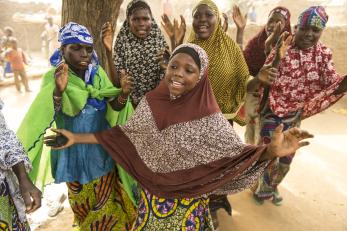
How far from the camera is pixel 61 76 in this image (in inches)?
82.0

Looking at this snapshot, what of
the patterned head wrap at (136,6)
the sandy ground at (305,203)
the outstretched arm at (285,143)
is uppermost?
the patterned head wrap at (136,6)

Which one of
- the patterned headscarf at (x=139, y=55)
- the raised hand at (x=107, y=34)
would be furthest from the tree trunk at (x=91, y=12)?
the raised hand at (x=107, y=34)

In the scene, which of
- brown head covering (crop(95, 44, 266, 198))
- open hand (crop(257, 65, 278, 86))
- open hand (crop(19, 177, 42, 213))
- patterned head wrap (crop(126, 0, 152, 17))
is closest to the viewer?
open hand (crop(19, 177, 42, 213))

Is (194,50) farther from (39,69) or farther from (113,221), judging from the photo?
(39,69)

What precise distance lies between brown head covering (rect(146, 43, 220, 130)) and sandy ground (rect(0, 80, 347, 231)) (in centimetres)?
190

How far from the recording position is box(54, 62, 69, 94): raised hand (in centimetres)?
206

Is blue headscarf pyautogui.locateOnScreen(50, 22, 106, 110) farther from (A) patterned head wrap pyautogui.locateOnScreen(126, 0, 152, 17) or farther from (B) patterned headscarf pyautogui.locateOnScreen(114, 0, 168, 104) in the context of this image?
(A) patterned head wrap pyautogui.locateOnScreen(126, 0, 152, 17)

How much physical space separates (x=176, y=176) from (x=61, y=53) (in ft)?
3.98

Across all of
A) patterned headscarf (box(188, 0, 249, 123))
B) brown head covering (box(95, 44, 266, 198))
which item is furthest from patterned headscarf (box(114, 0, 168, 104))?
brown head covering (box(95, 44, 266, 198))

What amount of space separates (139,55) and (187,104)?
40.2 inches

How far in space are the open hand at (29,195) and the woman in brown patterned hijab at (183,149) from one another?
0.40 metres

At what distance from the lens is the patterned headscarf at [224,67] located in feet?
9.61

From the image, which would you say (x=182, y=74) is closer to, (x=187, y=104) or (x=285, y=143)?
(x=187, y=104)

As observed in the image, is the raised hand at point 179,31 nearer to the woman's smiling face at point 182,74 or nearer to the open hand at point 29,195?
the woman's smiling face at point 182,74
